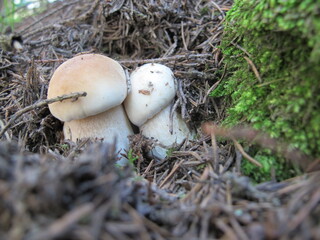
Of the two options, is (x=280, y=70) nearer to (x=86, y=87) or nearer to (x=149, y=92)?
(x=149, y=92)

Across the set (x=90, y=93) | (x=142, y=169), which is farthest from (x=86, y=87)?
(x=142, y=169)

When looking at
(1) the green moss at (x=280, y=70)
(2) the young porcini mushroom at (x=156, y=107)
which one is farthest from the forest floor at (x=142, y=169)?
(1) the green moss at (x=280, y=70)

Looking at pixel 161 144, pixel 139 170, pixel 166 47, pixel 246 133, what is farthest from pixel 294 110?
pixel 166 47

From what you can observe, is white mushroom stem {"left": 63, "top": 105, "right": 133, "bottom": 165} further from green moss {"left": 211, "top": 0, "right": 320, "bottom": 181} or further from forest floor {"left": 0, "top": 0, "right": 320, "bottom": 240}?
green moss {"left": 211, "top": 0, "right": 320, "bottom": 181}

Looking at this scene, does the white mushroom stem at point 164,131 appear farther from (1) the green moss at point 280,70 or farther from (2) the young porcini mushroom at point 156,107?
(1) the green moss at point 280,70

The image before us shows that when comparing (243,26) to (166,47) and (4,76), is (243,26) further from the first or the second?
(4,76)
